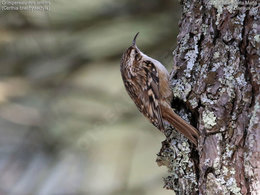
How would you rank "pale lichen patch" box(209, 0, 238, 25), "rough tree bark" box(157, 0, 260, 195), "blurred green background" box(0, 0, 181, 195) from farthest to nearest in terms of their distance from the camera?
1. "blurred green background" box(0, 0, 181, 195)
2. "pale lichen patch" box(209, 0, 238, 25)
3. "rough tree bark" box(157, 0, 260, 195)

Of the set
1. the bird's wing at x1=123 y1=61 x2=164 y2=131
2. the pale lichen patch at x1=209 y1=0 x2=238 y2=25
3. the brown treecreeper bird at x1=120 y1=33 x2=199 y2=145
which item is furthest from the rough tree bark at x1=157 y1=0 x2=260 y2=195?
the bird's wing at x1=123 y1=61 x2=164 y2=131

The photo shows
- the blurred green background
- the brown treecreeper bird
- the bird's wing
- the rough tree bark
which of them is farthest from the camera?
the blurred green background

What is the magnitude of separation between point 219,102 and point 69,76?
Answer: 1.54m

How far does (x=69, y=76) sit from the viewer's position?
316cm

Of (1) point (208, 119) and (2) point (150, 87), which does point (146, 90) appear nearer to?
(2) point (150, 87)

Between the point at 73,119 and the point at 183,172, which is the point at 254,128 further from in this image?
the point at 73,119

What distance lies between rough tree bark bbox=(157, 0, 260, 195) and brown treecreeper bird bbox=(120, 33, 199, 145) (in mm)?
116

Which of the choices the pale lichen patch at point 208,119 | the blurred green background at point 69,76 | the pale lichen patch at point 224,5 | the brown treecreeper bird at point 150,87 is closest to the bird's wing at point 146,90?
the brown treecreeper bird at point 150,87

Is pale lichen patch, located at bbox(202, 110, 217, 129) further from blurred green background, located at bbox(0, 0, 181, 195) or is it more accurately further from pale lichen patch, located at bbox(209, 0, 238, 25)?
blurred green background, located at bbox(0, 0, 181, 195)

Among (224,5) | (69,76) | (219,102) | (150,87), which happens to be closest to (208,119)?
(219,102)

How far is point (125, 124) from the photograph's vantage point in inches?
129

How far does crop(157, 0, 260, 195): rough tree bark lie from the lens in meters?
1.74

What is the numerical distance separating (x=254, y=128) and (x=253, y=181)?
20cm

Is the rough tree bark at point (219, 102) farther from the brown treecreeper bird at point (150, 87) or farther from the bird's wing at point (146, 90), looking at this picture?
the bird's wing at point (146, 90)
